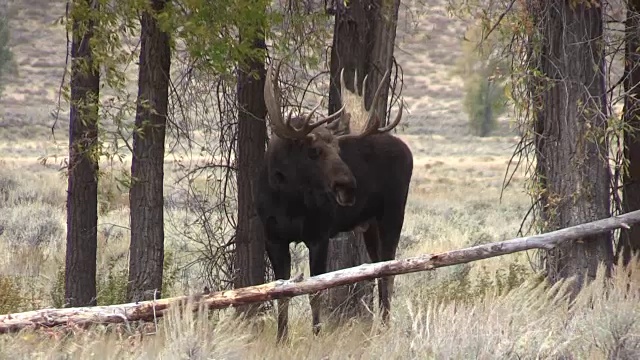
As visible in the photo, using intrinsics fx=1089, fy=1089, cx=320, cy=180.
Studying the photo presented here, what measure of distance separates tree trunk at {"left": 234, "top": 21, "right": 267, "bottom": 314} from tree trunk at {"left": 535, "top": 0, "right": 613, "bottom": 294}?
9.60ft

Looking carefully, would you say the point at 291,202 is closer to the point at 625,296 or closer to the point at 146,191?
the point at 146,191

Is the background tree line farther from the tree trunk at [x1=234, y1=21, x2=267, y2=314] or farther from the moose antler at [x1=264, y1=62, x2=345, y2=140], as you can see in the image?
the moose antler at [x1=264, y1=62, x2=345, y2=140]

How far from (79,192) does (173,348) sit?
4.27 m

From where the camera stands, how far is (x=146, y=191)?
32.0 feet

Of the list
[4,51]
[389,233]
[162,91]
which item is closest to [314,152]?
[162,91]

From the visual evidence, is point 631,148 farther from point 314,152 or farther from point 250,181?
point 250,181

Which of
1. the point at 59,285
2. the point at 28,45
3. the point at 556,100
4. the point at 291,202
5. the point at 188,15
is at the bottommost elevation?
the point at 59,285

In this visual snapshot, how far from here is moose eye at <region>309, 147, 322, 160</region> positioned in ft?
33.8

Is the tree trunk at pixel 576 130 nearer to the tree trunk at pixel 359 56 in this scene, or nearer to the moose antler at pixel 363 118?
the moose antler at pixel 363 118

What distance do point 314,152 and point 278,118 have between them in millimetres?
566

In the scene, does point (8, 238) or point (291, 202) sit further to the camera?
point (8, 238)

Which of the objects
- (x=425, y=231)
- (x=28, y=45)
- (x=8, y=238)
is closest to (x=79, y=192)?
(x=8, y=238)

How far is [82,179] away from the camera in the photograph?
388 inches

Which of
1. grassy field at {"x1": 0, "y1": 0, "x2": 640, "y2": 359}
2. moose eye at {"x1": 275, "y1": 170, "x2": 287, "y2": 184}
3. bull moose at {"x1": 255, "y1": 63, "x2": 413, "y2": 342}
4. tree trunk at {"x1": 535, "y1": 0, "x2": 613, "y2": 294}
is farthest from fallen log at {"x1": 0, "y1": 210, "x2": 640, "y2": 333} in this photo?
moose eye at {"x1": 275, "y1": 170, "x2": 287, "y2": 184}
